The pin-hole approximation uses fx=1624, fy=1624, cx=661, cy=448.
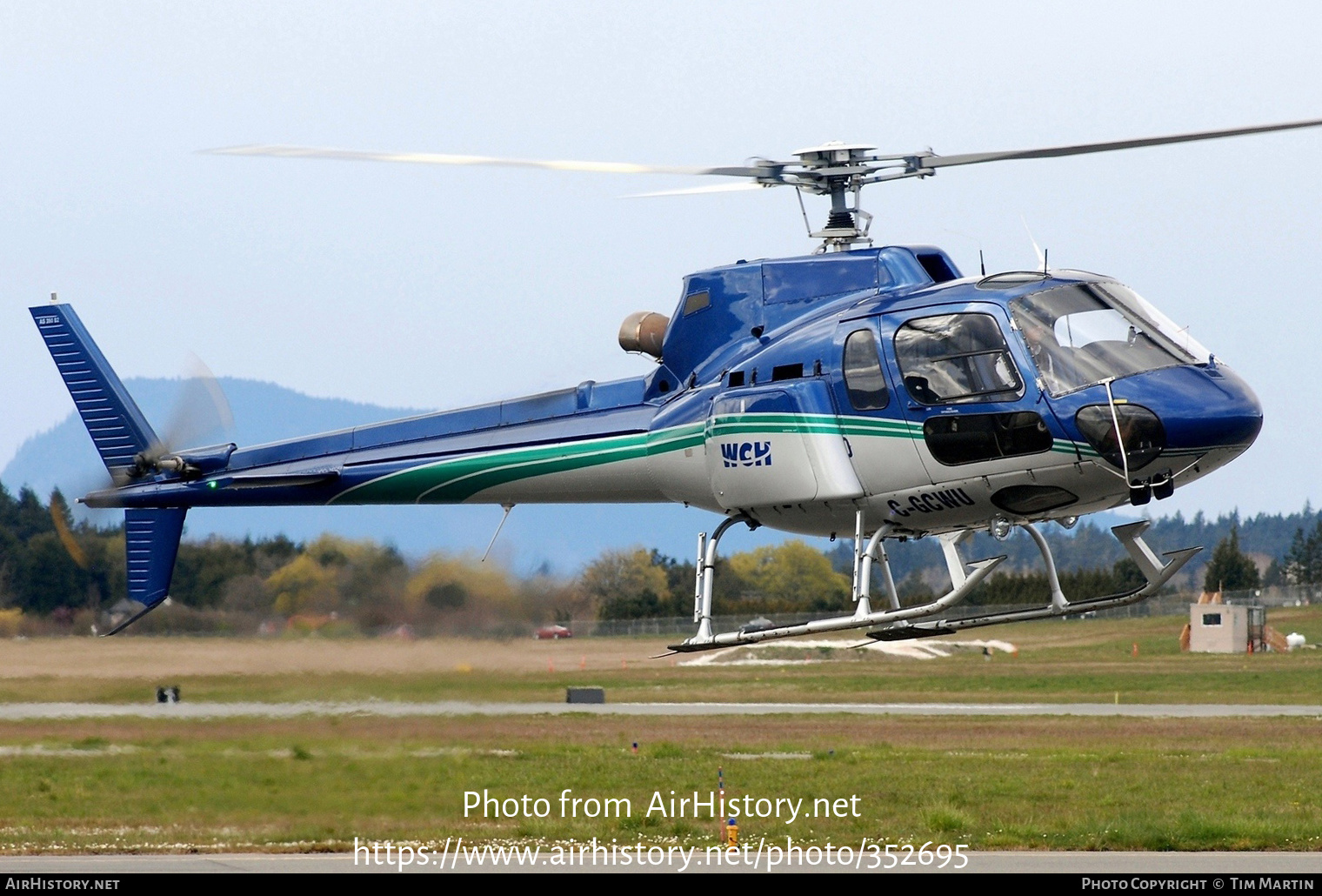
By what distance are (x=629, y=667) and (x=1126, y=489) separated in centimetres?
5090

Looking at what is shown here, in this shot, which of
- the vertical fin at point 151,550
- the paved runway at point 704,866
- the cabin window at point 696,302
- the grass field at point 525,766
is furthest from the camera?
the vertical fin at point 151,550

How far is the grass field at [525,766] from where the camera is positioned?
16.6 meters

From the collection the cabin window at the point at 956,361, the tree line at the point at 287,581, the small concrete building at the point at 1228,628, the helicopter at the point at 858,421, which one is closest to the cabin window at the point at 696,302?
the helicopter at the point at 858,421

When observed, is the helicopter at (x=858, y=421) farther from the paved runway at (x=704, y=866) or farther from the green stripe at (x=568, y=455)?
the paved runway at (x=704, y=866)

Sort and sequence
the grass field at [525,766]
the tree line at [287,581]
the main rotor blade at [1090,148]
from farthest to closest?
the tree line at [287,581] < the grass field at [525,766] < the main rotor blade at [1090,148]

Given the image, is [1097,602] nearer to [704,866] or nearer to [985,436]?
[985,436]

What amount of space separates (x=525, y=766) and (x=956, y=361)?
54.3ft

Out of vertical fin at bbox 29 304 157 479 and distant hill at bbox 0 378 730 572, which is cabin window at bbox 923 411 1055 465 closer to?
distant hill at bbox 0 378 730 572

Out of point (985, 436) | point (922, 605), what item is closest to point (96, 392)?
point (922, 605)

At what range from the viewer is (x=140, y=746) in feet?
60.8

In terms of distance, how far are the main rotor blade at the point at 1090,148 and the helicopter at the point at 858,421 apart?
21 mm
